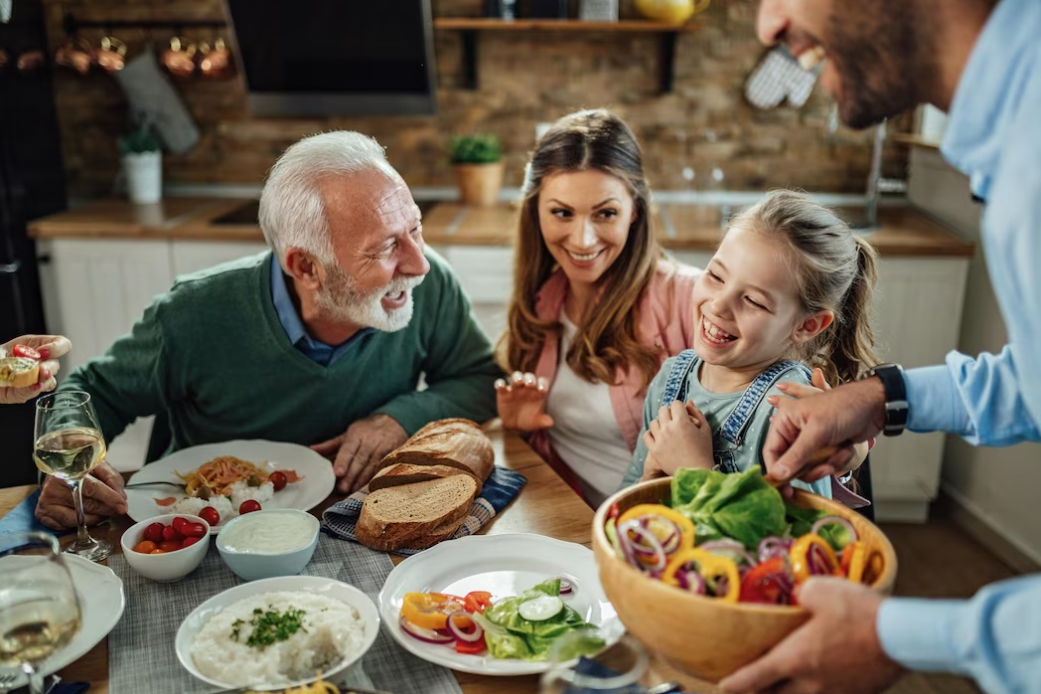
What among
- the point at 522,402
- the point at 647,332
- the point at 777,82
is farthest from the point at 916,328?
the point at 522,402

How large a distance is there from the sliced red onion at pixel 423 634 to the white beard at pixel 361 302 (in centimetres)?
81

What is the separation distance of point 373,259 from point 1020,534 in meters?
2.54

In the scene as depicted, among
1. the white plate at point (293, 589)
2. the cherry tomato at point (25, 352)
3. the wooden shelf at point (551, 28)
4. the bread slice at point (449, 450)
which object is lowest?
the white plate at point (293, 589)

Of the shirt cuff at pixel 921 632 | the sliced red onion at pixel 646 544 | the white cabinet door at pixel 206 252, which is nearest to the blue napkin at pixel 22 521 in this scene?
the sliced red onion at pixel 646 544

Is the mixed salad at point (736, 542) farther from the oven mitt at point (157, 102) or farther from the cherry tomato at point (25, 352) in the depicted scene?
the oven mitt at point (157, 102)

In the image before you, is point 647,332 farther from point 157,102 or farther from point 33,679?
point 157,102

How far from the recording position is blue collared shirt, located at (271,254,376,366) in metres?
1.87

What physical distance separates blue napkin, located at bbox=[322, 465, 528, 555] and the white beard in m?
0.43

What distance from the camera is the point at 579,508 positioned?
1530 millimetres

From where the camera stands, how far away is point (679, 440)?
1.39 m

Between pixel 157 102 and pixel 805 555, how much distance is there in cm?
371

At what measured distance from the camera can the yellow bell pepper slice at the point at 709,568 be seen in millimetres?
886

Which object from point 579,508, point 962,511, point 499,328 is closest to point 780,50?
point 499,328

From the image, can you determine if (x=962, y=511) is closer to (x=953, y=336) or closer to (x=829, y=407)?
(x=953, y=336)
